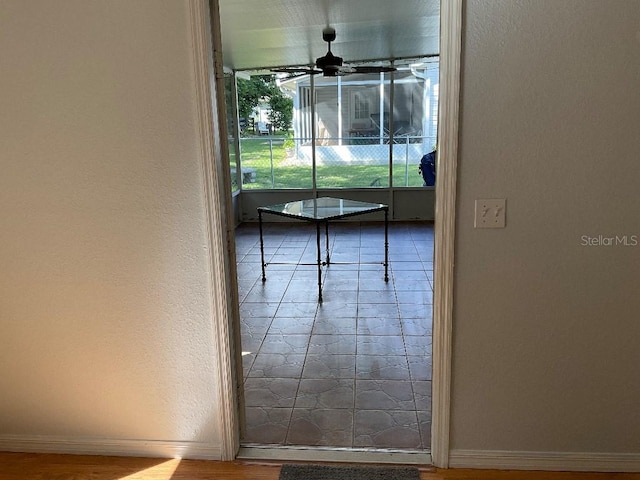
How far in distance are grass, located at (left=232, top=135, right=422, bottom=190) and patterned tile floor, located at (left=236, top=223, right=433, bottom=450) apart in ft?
6.61

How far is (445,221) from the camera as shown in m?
1.80

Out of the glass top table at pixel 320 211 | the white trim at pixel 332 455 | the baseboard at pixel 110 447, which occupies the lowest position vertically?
the white trim at pixel 332 455

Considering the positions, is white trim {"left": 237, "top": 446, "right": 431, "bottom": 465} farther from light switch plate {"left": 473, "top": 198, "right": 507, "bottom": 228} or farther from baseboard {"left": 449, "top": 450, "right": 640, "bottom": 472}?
light switch plate {"left": 473, "top": 198, "right": 507, "bottom": 228}

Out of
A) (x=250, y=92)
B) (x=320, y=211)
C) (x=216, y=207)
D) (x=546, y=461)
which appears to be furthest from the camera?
(x=250, y=92)

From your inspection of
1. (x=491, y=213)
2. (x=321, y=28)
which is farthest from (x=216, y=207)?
(x=321, y=28)

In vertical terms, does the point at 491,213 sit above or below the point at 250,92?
below

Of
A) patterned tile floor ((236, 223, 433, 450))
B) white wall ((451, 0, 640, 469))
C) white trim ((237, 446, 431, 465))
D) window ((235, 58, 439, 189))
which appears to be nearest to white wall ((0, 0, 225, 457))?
white trim ((237, 446, 431, 465))

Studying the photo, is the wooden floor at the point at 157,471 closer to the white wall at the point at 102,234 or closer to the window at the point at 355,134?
the white wall at the point at 102,234

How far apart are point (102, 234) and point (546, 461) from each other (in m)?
2.09

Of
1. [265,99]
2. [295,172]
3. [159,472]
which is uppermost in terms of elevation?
[265,99]

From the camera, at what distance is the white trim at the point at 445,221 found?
1.67m

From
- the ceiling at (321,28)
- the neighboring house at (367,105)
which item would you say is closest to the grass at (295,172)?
the neighboring house at (367,105)

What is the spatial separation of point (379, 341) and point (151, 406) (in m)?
1.66

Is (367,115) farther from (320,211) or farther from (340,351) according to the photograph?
(340,351)
